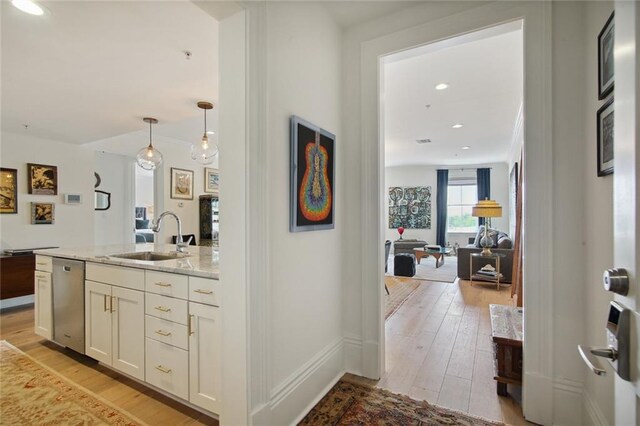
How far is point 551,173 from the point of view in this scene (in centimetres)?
174

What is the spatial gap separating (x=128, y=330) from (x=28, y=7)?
83.0 inches

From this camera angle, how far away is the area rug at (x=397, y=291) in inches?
157

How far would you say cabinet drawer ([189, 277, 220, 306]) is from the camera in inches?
66.2

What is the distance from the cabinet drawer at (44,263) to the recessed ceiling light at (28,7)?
6.57 ft

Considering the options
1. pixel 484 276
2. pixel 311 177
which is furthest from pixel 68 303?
pixel 484 276

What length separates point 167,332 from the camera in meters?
1.88

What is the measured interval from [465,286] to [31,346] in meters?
5.85

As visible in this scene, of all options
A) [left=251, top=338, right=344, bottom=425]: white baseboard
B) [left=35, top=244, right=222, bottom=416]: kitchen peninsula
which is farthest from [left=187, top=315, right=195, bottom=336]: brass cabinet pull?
[left=251, top=338, right=344, bottom=425]: white baseboard

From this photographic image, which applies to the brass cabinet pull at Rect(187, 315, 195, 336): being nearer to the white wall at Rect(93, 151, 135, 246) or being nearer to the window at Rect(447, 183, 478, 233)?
the white wall at Rect(93, 151, 135, 246)

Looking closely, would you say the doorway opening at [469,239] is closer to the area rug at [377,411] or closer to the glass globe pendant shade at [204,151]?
the area rug at [377,411]

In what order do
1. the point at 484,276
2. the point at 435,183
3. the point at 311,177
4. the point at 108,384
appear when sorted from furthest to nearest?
the point at 435,183 < the point at 484,276 < the point at 108,384 < the point at 311,177

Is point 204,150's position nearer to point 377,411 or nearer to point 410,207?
point 377,411

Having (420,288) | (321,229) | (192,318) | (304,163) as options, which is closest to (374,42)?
(304,163)

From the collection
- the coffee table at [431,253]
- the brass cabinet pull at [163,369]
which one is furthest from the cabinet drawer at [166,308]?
the coffee table at [431,253]
